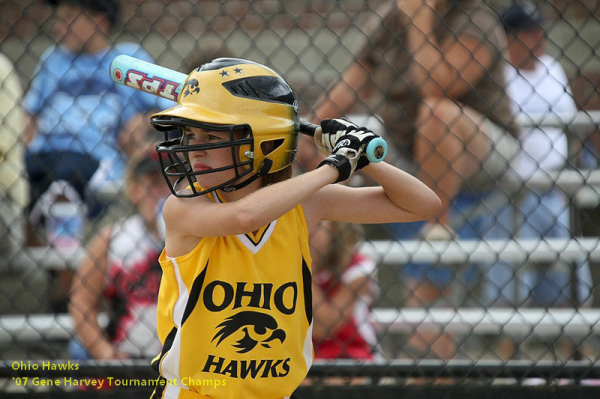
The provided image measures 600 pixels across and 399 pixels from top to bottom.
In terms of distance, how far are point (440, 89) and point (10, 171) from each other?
6.99 ft

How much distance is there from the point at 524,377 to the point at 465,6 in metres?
1.50

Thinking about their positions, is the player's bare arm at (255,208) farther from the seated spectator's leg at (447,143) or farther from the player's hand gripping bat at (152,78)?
the seated spectator's leg at (447,143)

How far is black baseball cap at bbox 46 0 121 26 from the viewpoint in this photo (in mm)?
3420

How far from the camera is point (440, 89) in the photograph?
126 inches

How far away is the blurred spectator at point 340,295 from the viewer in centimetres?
345

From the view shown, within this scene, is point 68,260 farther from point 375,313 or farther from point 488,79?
point 488,79

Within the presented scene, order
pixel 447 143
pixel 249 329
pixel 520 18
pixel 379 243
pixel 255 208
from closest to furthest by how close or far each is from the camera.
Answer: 1. pixel 255 208
2. pixel 249 329
3. pixel 447 143
4. pixel 520 18
5. pixel 379 243

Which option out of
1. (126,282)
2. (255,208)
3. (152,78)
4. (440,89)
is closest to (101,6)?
(126,282)

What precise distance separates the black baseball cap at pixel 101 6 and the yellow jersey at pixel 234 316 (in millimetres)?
1755

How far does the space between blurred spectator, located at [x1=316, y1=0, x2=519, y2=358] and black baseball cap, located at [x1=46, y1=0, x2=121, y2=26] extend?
1007 millimetres

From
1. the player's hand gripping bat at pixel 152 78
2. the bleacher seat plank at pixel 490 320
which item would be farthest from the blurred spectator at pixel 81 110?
the bleacher seat plank at pixel 490 320

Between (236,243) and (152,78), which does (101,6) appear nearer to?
(152,78)

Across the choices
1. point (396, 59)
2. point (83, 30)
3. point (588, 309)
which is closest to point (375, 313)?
point (588, 309)

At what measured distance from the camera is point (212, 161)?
2.01 m
